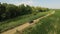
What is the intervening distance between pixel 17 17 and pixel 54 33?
127 centimetres

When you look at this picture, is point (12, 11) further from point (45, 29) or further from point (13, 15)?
point (45, 29)

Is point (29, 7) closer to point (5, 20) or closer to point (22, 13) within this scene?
point (22, 13)

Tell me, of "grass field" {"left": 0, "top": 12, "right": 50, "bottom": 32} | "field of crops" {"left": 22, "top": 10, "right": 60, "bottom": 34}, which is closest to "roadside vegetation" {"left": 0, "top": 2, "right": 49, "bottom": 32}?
"grass field" {"left": 0, "top": 12, "right": 50, "bottom": 32}

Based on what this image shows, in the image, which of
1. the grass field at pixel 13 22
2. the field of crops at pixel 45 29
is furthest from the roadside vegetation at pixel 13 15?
the field of crops at pixel 45 29

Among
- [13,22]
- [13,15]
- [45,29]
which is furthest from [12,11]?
[45,29]

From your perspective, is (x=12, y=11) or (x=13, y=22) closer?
(x=13, y=22)

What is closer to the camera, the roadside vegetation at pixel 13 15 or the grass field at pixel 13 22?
the grass field at pixel 13 22

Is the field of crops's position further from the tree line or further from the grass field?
the tree line

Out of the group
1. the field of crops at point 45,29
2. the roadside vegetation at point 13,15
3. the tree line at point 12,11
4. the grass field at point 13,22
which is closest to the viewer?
the grass field at point 13,22

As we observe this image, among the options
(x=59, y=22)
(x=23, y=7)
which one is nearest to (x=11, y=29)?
(x=23, y=7)

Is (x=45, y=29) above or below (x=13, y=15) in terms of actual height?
below

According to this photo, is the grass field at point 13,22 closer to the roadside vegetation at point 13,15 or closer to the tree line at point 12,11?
the roadside vegetation at point 13,15

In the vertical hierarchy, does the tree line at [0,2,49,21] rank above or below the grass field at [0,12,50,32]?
above

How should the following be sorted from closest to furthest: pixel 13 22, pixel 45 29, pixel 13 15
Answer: pixel 13 22 < pixel 13 15 < pixel 45 29
